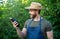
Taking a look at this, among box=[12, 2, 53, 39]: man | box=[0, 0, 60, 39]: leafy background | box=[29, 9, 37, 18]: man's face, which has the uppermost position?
box=[29, 9, 37, 18]: man's face

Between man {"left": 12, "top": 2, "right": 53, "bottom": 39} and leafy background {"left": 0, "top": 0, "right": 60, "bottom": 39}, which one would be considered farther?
leafy background {"left": 0, "top": 0, "right": 60, "bottom": 39}

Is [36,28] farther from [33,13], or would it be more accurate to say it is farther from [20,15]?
[20,15]

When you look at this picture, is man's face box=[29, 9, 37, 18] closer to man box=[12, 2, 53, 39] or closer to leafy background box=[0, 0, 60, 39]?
man box=[12, 2, 53, 39]

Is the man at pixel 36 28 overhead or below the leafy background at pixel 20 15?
overhead

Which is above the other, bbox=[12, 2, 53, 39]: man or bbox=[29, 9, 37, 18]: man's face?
bbox=[29, 9, 37, 18]: man's face

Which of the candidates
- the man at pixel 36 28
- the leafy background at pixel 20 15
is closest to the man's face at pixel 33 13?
the man at pixel 36 28

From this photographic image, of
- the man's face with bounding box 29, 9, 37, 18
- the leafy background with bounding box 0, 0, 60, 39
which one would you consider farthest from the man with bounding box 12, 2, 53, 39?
the leafy background with bounding box 0, 0, 60, 39

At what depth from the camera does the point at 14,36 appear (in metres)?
9.02

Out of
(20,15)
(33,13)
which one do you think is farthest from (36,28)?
(20,15)

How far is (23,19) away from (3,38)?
85cm

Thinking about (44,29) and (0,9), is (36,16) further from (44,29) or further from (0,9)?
(0,9)

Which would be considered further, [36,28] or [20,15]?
[20,15]

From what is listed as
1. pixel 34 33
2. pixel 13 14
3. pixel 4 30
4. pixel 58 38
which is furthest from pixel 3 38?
pixel 34 33

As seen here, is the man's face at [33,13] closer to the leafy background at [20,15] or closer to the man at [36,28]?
the man at [36,28]
